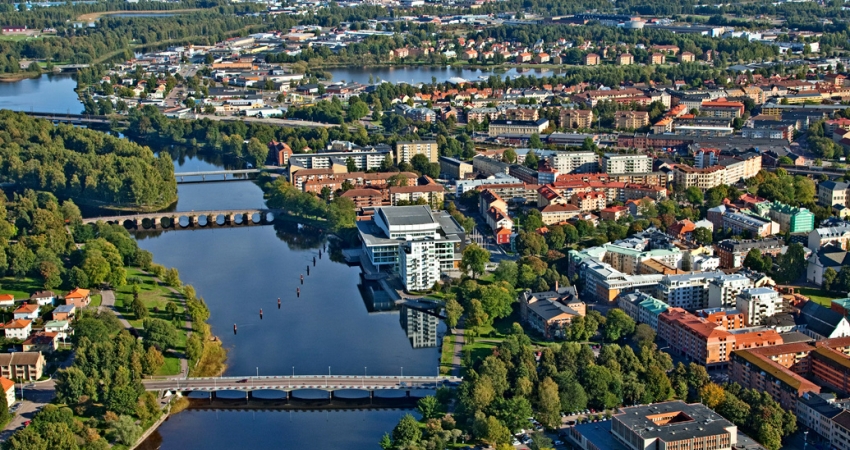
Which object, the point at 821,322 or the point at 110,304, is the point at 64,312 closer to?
the point at 110,304

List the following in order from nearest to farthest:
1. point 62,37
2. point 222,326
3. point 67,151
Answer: point 222,326, point 67,151, point 62,37

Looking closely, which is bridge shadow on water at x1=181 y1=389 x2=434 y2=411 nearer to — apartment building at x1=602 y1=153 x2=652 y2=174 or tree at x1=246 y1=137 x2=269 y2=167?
apartment building at x1=602 y1=153 x2=652 y2=174

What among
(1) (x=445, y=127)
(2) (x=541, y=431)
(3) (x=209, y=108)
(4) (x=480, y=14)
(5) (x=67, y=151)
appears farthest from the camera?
(4) (x=480, y=14)

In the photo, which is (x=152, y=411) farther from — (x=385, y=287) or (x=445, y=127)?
(x=445, y=127)

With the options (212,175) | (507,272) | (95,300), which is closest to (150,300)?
(95,300)

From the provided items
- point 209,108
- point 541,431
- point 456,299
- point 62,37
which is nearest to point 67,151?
point 209,108

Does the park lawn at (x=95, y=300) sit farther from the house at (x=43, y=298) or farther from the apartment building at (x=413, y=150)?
the apartment building at (x=413, y=150)

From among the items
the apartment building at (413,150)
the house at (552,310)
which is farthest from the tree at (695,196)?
the apartment building at (413,150)
